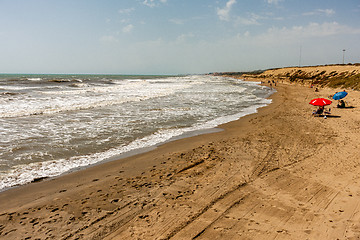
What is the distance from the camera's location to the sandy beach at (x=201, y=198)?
4039 mm

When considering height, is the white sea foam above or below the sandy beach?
Result: above

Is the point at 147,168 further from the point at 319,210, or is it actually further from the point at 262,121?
the point at 262,121

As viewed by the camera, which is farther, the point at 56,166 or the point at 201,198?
the point at 56,166

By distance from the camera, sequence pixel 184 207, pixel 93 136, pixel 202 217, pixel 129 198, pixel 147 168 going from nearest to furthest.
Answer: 1. pixel 202 217
2. pixel 184 207
3. pixel 129 198
4. pixel 147 168
5. pixel 93 136

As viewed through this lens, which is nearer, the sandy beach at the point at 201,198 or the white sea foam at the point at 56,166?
the sandy beach at the point at 201,198

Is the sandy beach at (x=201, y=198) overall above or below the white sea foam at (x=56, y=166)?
below

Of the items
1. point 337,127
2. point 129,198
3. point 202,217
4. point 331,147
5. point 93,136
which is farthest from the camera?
point 337,127

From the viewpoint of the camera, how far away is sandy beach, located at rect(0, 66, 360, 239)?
13.3 ft

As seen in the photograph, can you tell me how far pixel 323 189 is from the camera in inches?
217

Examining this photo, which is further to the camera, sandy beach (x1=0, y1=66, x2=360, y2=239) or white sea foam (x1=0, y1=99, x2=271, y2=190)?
white sea foam (x1=0, y1=99, x2=271, y2=190)

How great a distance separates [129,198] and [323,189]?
16.1ft

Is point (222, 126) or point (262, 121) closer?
point (222, 126)

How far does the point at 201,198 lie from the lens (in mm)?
5113

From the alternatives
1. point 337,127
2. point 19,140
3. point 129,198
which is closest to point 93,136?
point 19,140
